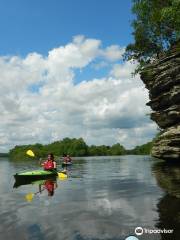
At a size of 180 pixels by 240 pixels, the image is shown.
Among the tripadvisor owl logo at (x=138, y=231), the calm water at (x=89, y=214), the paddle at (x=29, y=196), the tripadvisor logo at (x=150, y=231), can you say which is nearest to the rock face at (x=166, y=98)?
the calm water at (x=89, y=214)

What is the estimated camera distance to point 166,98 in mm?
40656

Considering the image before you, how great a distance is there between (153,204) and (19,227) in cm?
681

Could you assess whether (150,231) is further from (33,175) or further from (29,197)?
(33,175)

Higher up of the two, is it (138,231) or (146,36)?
(146,36)

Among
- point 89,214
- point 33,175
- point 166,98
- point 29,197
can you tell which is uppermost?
point 166,98

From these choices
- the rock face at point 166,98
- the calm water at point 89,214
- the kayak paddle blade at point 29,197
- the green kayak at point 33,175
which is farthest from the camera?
the rock face at point 166,98

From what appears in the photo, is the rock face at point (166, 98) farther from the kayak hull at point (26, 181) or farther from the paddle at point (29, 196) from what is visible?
the paddle at point (29, 196)

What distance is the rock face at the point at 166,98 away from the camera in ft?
128

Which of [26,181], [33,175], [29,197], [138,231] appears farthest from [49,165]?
[138,231]

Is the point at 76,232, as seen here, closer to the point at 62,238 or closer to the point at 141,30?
the point at 62,238

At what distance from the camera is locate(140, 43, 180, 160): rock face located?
3916cm

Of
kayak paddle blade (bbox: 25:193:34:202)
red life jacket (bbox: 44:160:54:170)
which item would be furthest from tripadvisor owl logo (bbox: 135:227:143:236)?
red life jacket (bbox: 44:160:54:170)

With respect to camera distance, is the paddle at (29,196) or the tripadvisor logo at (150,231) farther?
the paddle at (29,196)

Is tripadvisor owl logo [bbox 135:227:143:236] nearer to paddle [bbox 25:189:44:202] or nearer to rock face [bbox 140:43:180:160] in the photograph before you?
paddle [bbox 25:189:44:202]
